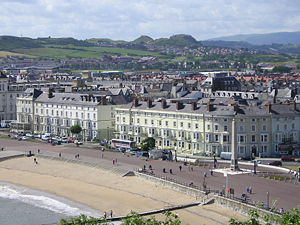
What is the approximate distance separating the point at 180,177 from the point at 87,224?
28958 millimetres

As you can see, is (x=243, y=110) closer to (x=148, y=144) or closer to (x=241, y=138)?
(x=241, y=138)

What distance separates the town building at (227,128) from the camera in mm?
76188

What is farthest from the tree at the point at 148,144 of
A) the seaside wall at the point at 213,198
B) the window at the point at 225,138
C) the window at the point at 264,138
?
the seaside wall at the point at 213,198

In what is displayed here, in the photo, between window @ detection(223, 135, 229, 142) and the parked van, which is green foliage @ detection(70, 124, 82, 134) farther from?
the parked van

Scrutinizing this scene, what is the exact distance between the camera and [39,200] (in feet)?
189

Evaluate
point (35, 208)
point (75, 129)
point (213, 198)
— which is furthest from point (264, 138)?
point (35, 208)

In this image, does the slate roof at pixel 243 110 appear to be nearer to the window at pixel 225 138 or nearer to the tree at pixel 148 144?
the window at pixel 225 138

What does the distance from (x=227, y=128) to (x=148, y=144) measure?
9.89 metres

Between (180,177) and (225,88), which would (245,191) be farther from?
(225,88)

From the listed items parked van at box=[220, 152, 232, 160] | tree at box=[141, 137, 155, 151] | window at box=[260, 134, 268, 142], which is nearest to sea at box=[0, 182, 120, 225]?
tree at box=[141, 137, 155, 151]

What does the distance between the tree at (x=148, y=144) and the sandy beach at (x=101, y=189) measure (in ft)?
33.5

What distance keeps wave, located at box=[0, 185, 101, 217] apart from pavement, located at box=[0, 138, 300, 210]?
10327mm

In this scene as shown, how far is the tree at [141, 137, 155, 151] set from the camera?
8031cm

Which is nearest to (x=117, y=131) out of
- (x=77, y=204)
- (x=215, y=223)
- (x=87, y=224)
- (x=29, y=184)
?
(x=29, y=184)
